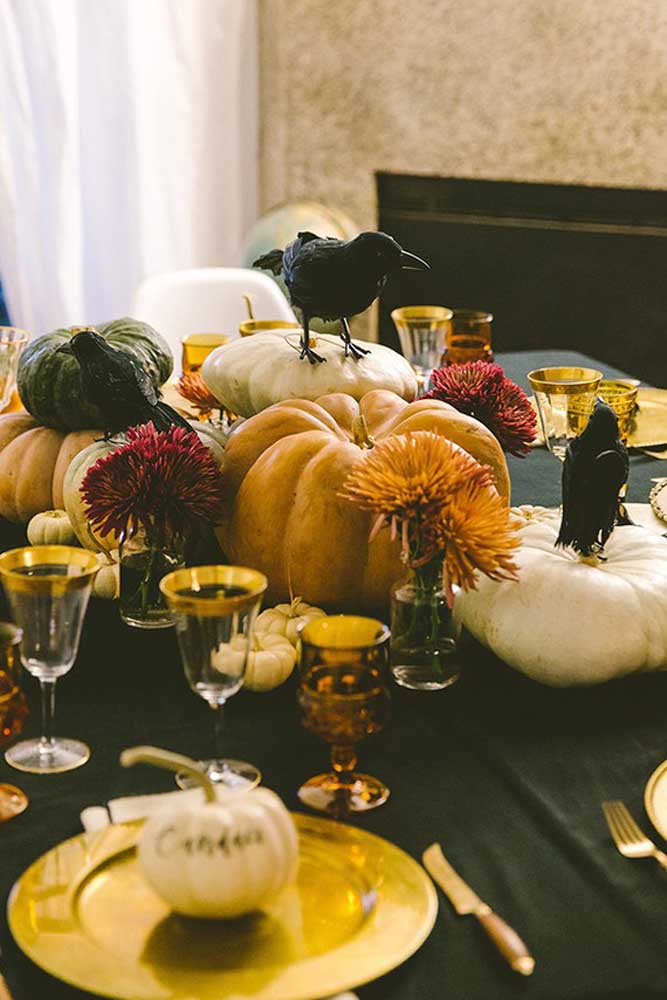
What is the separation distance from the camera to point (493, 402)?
1.42 m

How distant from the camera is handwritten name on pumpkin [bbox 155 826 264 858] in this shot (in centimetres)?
73

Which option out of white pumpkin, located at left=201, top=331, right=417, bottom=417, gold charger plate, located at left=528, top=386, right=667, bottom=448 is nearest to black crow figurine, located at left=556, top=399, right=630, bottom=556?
white pumpkin, located at left=201, top=331, right=417, bottom=417

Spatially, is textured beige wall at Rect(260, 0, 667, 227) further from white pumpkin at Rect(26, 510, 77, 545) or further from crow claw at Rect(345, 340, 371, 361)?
white pumpkin at Rect(26, 510, 77, 545)

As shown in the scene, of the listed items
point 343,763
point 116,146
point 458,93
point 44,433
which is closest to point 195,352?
point 44,433

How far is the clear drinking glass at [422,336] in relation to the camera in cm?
195

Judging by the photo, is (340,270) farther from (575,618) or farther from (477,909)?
(477,909)

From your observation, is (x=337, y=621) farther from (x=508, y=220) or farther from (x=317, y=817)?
(x=508, y=220)

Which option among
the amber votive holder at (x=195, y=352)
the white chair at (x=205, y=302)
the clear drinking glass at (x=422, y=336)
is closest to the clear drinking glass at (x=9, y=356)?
the amber votive holder at (x=195, y=352)

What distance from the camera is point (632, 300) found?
4.00 m

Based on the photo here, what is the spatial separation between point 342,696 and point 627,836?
0.22 metres

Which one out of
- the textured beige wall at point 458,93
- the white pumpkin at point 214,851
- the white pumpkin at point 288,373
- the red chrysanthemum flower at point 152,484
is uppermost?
the textured beige wall at point 458,93

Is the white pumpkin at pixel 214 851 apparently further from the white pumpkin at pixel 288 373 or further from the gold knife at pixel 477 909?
the white pumpkin at pixel 288 373

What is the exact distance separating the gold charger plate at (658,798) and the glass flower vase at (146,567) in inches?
18.5

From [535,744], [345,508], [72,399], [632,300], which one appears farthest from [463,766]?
[632,300]
